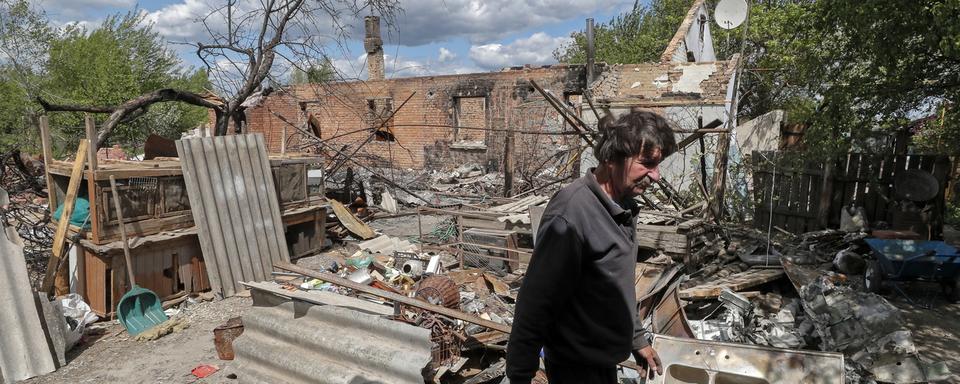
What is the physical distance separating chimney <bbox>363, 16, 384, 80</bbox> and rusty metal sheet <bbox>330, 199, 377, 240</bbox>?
12393 millimetres

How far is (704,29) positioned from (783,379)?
13.5 m

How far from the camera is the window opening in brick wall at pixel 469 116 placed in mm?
18094

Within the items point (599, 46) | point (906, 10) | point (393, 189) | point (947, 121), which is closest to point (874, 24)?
point (906, 10)

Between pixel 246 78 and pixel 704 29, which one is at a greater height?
pixel 704 29

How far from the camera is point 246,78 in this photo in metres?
9.19

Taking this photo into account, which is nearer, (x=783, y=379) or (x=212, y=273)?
(x=783, y=379)

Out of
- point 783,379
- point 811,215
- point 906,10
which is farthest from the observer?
point 811,215

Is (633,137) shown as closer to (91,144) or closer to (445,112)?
(91,144)

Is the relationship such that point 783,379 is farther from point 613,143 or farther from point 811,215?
point 811,215

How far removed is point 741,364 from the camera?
3623 millimetres

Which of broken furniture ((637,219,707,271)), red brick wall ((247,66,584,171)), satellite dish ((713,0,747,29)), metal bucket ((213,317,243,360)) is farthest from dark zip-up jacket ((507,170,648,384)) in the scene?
red brick wall ((247,66,584,171))

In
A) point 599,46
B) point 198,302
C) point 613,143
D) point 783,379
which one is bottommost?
point 198,302

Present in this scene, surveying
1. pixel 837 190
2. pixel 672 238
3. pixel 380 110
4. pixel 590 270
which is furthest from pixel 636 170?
pixel 380 110

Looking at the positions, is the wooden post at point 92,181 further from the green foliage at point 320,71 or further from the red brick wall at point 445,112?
the red brick wall at point 445,112
